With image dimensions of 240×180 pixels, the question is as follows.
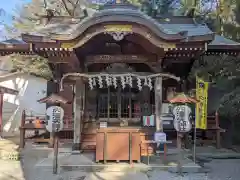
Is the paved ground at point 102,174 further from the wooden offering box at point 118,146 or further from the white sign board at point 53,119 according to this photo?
the white sign board at point 53,119

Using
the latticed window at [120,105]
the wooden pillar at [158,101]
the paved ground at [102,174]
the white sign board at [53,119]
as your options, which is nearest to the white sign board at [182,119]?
the paved ground at [102,174]

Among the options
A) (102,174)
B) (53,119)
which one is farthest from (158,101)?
(53,119)

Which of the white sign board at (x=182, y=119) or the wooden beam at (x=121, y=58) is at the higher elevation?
the wooden beam at (x=121, y=58)

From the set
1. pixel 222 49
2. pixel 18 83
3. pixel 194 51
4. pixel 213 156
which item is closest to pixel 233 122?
pixel 213 156

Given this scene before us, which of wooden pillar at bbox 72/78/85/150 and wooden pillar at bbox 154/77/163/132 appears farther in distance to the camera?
wooden pillar at bbox 72/78/85/150

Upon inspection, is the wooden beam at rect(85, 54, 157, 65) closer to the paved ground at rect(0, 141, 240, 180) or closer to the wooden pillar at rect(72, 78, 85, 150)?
the wooden pillar at rect(72, 78, 85, 150)

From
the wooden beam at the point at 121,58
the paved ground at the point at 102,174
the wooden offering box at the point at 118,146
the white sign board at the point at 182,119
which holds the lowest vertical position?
the paved ground at the point at 102,174

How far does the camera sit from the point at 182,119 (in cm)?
727

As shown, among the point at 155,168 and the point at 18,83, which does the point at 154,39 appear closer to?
the point at 155,168

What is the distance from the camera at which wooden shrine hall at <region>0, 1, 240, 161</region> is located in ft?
25.9

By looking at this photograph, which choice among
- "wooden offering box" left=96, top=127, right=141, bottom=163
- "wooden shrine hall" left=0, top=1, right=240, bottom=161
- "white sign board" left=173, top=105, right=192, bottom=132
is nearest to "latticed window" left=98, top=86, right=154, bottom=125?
"wooden shrine hall" left=0, top=1, right=240, bottom=161

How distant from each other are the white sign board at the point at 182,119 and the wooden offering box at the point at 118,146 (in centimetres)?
123

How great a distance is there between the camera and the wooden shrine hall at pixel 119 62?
788 cm

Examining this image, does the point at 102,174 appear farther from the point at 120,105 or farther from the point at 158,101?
the point at 120,105
